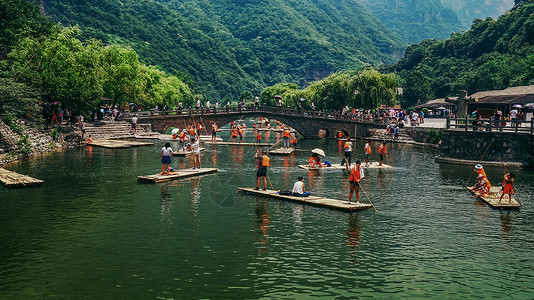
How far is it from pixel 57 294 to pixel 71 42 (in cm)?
4882

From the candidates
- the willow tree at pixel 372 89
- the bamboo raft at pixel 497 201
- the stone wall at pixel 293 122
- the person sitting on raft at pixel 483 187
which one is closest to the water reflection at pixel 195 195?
the bamboo raft at pixel 497 201

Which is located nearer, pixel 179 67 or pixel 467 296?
pixel 467 296

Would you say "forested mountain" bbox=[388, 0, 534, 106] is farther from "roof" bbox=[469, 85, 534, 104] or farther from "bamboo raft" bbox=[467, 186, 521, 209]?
"bamboo raft" bbox=[467, 186, 521, 209]

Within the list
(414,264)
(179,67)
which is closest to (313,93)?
(179,67)

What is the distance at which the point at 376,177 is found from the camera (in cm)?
3641

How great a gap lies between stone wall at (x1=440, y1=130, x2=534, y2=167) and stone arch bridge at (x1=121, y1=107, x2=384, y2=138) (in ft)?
92.7

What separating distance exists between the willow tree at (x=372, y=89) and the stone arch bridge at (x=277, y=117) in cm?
684

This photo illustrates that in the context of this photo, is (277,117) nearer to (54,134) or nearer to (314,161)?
(54,134)

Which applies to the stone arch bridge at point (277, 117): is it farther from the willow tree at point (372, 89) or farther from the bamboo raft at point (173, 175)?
the bamboo raft at point (173, 175)

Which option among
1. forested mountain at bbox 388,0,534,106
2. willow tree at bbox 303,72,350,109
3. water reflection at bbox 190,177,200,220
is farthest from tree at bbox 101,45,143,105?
forested mountain at bbox 388,0,534,106

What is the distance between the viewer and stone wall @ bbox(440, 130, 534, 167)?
41906 mm

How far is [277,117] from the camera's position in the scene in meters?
78.3

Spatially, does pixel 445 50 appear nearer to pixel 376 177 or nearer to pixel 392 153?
pixel 392 153

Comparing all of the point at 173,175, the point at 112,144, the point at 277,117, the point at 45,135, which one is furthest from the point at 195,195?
the point at 277,117
